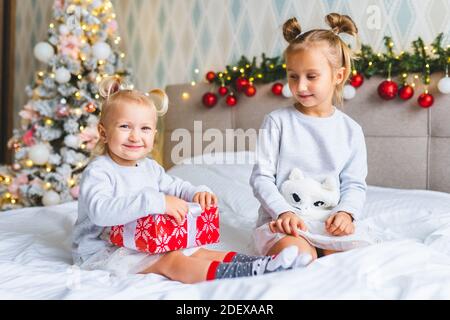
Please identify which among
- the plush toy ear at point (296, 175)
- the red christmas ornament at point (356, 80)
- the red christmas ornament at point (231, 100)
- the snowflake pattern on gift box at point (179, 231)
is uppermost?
the red christmas ornament at point (356, 80)

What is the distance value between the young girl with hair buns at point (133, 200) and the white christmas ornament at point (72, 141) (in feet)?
5.13

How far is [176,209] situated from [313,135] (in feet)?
1.82

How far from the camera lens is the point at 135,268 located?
1343mm

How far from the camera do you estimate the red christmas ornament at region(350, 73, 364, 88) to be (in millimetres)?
2418

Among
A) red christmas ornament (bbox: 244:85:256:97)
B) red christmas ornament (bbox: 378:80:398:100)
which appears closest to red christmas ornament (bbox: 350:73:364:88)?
red christmas ornament (bbox: 378:80:398:100)

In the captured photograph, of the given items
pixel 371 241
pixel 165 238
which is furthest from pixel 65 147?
pixel 371 241

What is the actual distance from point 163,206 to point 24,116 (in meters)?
2.19

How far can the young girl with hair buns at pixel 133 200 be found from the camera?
1.25 metres

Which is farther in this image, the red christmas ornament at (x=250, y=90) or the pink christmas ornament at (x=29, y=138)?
the pink christmas ornament at (x=29, y=138)

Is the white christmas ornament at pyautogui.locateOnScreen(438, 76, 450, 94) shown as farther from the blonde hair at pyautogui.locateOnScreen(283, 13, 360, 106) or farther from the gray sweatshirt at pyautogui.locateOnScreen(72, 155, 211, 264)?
the gray sweatshirt at pyautogui.locateOnScreen(72, 155, 211, 264)

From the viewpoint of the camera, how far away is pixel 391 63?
235 cm

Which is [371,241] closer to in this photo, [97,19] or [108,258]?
[108,258]

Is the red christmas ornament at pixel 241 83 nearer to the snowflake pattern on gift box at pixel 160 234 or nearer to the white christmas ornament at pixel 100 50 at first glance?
the white christmas ornament at pixel 100 50

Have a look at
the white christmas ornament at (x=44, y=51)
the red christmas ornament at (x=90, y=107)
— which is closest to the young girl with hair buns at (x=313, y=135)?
the red christmas ornament at (x=90, y=107)
